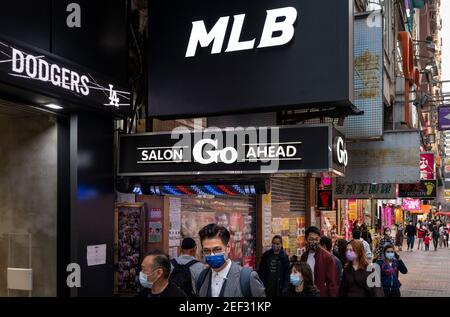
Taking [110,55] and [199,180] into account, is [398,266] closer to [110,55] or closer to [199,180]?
[199,180]

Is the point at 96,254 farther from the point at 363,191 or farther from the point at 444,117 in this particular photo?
the point at 444,117

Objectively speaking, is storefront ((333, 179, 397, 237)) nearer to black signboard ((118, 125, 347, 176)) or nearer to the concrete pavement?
the concrete pavement

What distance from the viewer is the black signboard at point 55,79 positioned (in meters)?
5.96

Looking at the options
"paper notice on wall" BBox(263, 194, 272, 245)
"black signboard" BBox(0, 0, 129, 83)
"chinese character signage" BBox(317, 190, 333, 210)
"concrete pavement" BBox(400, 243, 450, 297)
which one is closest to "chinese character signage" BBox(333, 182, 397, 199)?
"chinese character signage" BBox(317, 190, 333, 210)

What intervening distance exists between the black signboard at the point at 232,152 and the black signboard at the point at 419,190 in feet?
50.9

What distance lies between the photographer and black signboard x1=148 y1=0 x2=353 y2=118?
746 cm

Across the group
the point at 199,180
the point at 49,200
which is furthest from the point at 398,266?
the point at 49,200

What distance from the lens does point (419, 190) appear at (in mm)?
23312

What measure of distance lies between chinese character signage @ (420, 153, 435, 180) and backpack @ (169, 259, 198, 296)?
18.8 m

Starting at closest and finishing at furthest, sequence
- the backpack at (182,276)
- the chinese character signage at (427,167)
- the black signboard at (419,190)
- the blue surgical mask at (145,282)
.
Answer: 1. the blue surgical mask at (145,282)
2. the backpack at (182,276)
3. the black signboard at (419,190)
4. the chinese character signage at (427,167)

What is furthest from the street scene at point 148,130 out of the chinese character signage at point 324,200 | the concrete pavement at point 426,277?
the chinese character signage at point 324,200

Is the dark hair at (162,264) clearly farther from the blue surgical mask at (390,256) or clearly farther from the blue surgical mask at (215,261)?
the blue surgical mask at (390,256)

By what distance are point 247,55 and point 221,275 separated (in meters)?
3.60

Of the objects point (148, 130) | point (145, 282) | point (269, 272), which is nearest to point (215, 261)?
point (145, 282)
